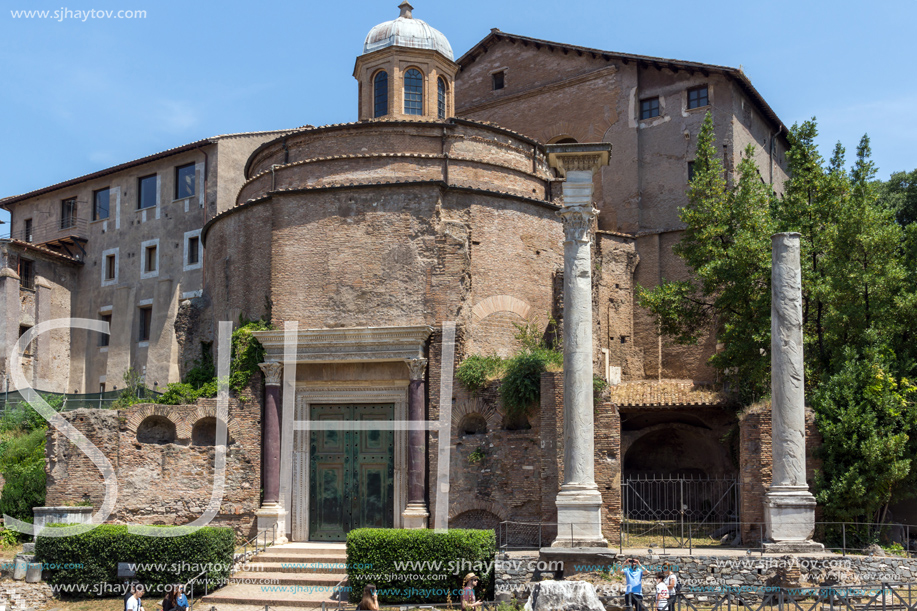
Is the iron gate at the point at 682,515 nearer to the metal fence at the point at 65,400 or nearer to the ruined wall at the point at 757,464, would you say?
the ruined wall at the point at 757,464

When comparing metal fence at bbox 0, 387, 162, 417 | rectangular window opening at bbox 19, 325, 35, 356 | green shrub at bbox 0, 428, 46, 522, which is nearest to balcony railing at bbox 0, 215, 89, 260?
rectangular window opening at bbox 19, 325, 35, 356

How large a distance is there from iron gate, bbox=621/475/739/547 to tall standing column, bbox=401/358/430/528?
176 inches

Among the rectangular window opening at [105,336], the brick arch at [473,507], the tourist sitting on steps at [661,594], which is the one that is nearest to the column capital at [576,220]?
the brick arch at [473,507]

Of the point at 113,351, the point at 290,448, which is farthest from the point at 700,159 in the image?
the point at 113,351

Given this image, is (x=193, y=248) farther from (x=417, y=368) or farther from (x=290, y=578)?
(x=290, y=578)

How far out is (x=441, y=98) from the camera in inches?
1054

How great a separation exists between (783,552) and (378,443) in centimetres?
931

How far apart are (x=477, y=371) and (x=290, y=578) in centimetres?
593

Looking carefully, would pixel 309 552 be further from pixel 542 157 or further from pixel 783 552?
pixel 542 157

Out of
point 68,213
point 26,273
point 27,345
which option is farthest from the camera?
point 68,213

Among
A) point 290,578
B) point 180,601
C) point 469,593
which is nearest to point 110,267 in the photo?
point 290,578

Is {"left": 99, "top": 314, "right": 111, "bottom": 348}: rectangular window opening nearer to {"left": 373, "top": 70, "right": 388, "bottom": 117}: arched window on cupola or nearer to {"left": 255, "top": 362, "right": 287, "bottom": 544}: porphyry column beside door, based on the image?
{"left": 373, "top": 70, "right": 388, "bottom": 117}: arched window on cupola

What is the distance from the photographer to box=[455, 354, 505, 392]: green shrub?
67.6ft

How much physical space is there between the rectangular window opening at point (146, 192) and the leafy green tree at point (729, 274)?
22.6 metres
